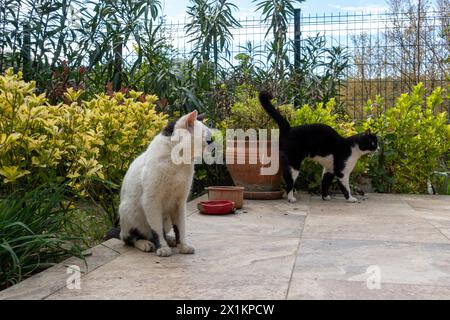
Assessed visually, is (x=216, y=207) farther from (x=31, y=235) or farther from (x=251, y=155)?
(x=31, y=235)

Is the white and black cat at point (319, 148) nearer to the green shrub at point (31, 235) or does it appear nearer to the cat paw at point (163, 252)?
the cat paw at point (163, 252)

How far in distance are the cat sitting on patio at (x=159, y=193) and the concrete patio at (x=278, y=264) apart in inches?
4.0

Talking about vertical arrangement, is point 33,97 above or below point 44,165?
above

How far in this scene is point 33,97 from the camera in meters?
2.19

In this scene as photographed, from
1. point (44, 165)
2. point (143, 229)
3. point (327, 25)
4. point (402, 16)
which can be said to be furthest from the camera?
point (402, 16)

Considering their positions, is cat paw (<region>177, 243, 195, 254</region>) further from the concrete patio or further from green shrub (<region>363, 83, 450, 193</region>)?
green shrub (<region>363, 83, 450, 193</region>)

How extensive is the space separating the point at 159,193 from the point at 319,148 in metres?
2.40

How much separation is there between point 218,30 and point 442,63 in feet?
10.9

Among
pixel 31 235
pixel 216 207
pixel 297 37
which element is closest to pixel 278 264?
pixel 31 235

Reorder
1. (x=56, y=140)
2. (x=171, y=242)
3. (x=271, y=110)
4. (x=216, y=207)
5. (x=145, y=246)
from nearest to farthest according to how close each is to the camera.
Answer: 1. (x=56, y=140)
2. (x=145, y=246)
3. (x=171, y=242)
4. (x=216, y=207)
5. (x=271, y=110)

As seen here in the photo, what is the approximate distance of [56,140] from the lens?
86.0 inches

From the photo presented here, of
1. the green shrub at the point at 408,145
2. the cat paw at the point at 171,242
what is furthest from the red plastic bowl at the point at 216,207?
the green shrub at the point at 408,145

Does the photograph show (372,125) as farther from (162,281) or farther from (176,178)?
(162,281)

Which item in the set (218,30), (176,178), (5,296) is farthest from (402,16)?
(5,296)
